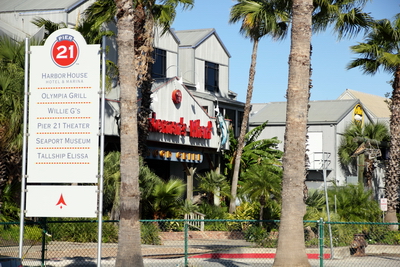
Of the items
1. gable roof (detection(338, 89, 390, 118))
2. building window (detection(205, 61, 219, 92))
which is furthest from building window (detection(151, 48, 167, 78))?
gable roof (detection(338, 89, 390, 118))

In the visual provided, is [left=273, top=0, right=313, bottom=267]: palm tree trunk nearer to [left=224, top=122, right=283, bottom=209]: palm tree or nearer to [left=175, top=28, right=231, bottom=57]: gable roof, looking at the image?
[left=224, top=122, right=283, bottom=209]: palm tree

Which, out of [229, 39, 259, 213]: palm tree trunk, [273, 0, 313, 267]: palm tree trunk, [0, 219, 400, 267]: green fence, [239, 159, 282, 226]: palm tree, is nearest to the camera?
[273, 0, 313, 267]: palm tree trunk

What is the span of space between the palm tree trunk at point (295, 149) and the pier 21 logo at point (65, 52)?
4.31m

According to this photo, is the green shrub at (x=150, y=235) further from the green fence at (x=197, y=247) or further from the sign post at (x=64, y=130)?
the sign post at (x=64, y=130)

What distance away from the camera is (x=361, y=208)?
77.2 ft

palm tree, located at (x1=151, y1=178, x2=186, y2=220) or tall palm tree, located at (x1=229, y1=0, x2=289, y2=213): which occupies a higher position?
tall palm tree, located at (x1=229, y1=0, x2=289, y2=213)

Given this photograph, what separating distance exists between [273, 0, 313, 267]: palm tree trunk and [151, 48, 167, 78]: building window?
2057cm

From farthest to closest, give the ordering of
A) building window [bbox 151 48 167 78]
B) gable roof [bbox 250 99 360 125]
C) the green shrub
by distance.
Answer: gable roof [bbox 250 99 360 125] < building window [bbox 151 48 167 78] < the green shrub

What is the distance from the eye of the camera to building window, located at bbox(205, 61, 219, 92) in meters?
36.7

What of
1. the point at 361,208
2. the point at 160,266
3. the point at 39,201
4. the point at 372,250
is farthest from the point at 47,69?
the point at 361,208

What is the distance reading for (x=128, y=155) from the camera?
1168 centimetres

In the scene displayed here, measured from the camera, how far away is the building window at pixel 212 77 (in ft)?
120

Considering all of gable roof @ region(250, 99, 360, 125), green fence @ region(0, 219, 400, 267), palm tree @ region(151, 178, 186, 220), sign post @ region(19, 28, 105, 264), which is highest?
gable roof @ region(250, 99, 360, 125)

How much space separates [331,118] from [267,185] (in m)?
18.1
